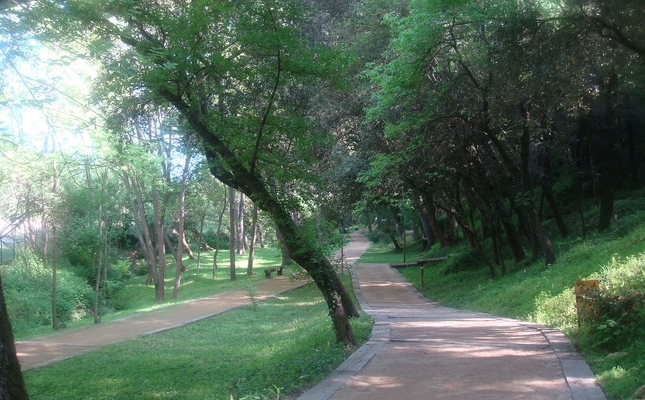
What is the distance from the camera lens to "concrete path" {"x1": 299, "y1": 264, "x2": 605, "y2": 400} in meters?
5.55

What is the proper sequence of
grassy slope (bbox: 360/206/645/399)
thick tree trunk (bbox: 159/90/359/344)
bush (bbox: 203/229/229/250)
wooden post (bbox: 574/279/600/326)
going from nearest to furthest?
1. grassy slope (bbox: 360/206/645/399)
2. wooden post (bbox: 574/279/600/326)
3. thick tree trunk (bbox: 159/90/359/344)
4. bush (bbox: 203/229/229/250)

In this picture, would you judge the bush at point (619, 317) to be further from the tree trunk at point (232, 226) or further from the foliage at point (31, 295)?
the tree trunk at point (232, 226)

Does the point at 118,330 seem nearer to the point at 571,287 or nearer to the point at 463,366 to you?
the point at 463,366

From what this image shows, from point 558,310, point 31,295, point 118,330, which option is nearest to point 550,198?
point 558,310

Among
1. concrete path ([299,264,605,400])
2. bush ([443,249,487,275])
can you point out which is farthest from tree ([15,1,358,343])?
bush ([443,249,487,275])

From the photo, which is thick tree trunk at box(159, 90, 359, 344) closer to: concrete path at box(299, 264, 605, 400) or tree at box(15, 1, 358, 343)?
tree at box(15, 1, 358, 343)

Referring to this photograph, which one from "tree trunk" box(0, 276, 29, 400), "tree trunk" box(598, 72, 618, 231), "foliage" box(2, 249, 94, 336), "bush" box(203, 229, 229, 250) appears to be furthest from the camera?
"bush" box(203, 229, 229, 250)

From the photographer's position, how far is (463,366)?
262 inches

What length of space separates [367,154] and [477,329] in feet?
32.6

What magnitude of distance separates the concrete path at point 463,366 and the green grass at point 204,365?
0.44 meters

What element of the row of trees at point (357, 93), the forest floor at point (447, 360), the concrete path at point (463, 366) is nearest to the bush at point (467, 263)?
the row of trees at point (357, 93)

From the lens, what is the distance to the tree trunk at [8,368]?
4852 mm

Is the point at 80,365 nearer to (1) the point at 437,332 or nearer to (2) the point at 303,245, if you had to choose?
(2) the point at 303,245

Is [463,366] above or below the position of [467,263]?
below
